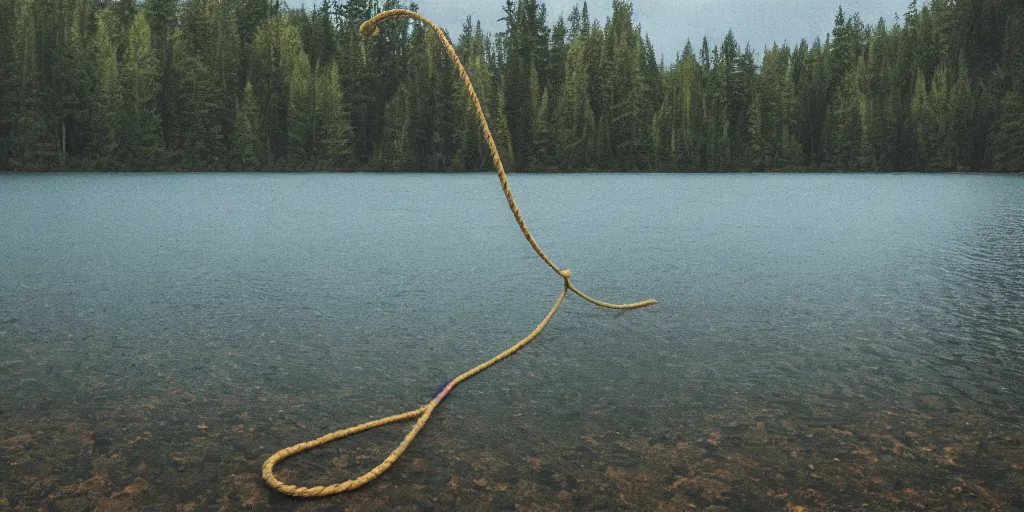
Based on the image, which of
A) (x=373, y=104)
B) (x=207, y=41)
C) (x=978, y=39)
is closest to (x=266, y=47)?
(x=207, y=41)

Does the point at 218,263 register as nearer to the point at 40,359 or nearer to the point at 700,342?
the point at 40,359

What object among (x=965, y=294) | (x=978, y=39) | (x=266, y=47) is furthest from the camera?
(x=978, y=39)

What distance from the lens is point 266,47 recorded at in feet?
310

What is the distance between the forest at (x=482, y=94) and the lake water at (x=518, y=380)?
239ft

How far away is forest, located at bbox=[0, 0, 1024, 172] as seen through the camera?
79.1 metres

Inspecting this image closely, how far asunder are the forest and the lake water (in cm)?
7283

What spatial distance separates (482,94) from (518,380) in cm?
8304

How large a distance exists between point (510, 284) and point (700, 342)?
4064 millimetres

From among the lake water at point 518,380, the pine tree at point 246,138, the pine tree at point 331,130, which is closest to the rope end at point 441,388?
the lake water at point 518,380

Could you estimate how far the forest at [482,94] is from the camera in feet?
259

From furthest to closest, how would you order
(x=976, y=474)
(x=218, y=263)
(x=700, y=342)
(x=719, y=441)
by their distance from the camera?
(x=218, y=263), (x=700, y=342), (x=719, y=441), (x=976, y=474)

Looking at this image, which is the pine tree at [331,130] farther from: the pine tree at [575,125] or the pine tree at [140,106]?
the pine tree at [575,125]

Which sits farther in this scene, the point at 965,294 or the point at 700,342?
the point at 965,294

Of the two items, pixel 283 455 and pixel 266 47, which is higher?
pixel 266 47
